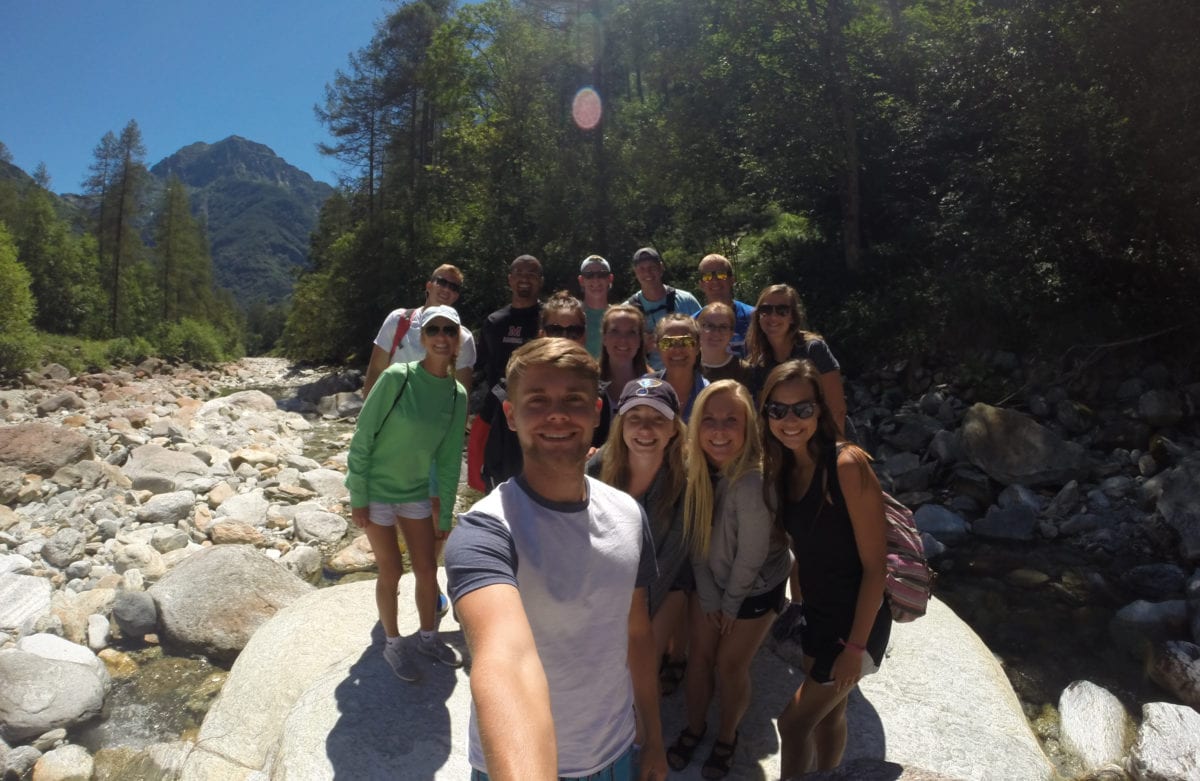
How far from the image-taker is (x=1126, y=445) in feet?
33.5

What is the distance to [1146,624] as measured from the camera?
6.53 meters

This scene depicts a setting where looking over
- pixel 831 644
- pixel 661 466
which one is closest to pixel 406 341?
pixel 661 466

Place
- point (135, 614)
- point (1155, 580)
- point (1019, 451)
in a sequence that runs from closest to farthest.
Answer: point (135, 614) → point (1155, 580) → point (1019, 451)

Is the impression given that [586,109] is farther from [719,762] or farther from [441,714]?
[719,762]

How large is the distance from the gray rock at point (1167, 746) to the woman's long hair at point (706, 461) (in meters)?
3.74

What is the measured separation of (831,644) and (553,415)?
5.47ft

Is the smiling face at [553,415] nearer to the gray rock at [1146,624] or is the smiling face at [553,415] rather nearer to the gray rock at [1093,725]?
the gray rock at [1093,725]

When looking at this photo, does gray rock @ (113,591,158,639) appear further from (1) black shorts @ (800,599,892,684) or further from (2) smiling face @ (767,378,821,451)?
(2) smiling face @ (767,378,821,451)

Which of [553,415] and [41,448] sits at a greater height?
[553,415]

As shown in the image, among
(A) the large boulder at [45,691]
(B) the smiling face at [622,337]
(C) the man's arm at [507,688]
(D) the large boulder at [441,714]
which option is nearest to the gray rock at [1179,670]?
(D) the large boulder at [441,714]

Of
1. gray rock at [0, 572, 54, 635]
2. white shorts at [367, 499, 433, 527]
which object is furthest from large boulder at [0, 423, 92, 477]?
white shorts at [367, 499, 433, 527]

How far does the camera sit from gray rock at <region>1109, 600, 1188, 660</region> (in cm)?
632

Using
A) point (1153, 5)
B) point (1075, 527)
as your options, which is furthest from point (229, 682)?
point (1153, 5)

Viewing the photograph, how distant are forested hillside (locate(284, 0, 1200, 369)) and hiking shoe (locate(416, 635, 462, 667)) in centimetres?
1171
